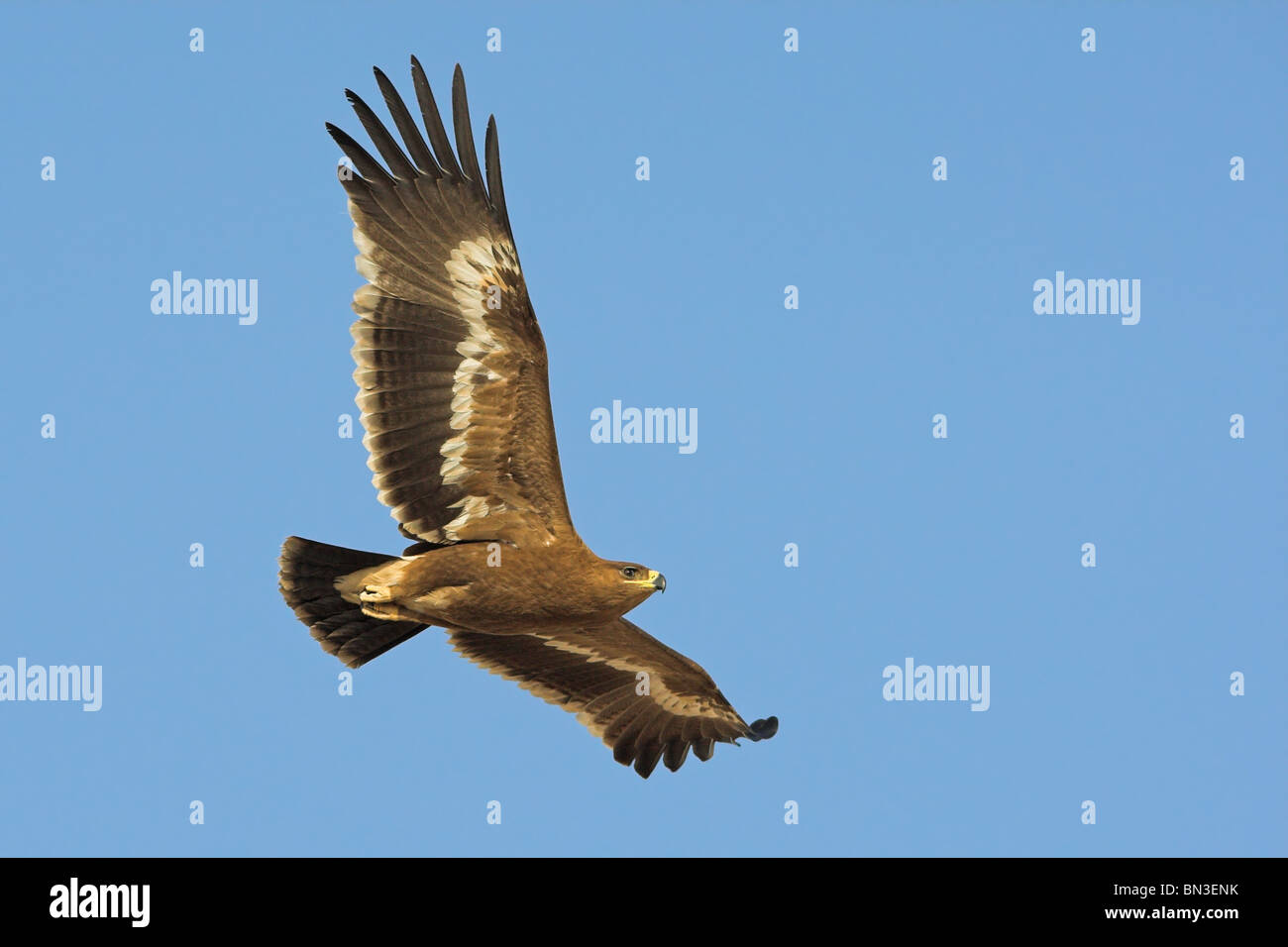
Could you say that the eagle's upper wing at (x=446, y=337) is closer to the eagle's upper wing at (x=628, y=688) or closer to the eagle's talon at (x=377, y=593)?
the eagle's talon at (x=377, y=593)

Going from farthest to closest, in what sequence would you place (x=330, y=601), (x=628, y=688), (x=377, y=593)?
(x=628, y=688), (x=330, y=601), (x=377, y=593)

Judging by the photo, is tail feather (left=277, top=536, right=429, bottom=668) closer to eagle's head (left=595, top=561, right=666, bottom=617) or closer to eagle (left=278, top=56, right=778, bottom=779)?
eagle (left=278, top=56, right=778, bottom=779)

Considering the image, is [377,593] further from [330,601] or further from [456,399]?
[456,399]

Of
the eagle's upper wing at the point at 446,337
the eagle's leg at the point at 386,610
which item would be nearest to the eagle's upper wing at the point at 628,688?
the eagle's leg at the point at 386,610

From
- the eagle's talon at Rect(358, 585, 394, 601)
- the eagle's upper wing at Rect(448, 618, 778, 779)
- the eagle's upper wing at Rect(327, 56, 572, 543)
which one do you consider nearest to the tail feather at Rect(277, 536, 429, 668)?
the eagle's talon at Rect(358, 585, 394, 601)

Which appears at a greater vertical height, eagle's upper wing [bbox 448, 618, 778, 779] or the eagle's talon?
the eagle's talon

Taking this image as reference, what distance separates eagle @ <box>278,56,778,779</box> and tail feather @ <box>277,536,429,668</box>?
1.71ft

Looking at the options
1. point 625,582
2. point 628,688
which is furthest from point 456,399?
point 628,688

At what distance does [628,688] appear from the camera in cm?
1702

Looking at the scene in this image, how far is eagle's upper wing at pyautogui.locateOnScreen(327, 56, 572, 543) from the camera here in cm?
1373

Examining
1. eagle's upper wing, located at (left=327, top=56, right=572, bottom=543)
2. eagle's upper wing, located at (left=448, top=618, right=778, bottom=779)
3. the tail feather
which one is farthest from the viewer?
eagle's upper wing, located at (left=448, top=618, right=778, bottom=779)

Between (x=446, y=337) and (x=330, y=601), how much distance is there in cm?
259
